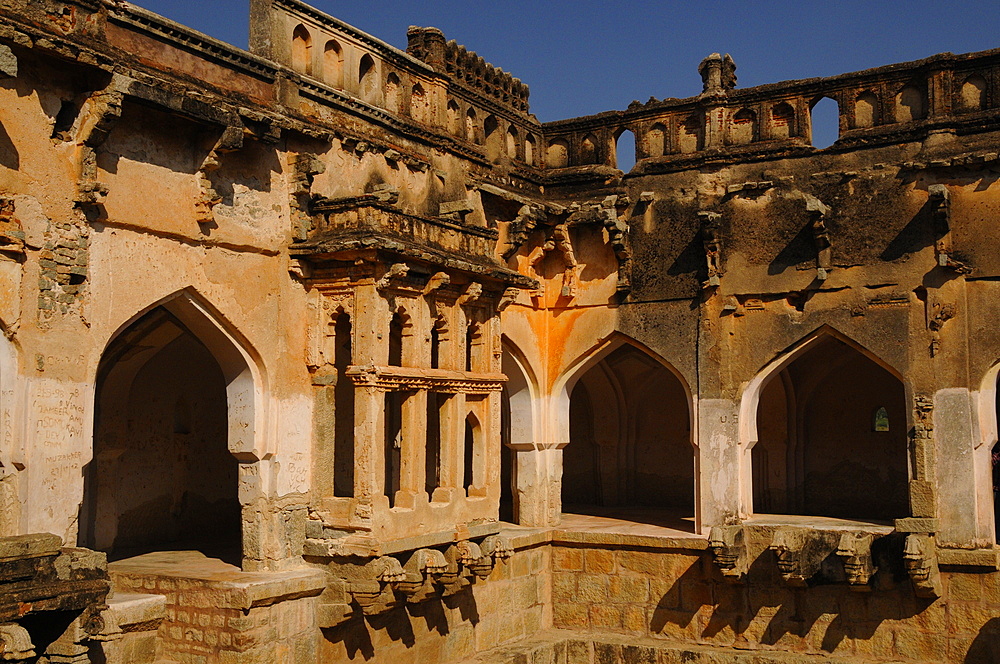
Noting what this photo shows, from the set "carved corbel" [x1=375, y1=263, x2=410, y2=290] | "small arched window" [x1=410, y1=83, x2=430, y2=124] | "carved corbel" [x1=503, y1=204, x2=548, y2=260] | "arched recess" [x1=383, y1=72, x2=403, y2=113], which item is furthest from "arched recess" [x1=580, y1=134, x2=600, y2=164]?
"carved corbel" [x1=375, y1=263, x2=410, y2=290]

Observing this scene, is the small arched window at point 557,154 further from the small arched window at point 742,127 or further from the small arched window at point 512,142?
the small arched window at point 742,127

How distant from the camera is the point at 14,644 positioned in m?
6.05

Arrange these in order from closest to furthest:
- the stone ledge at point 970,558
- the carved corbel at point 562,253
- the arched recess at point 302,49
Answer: the arched recess at point 302,49
the stone ledge at point 970,558
the carved corbel at point 562,253

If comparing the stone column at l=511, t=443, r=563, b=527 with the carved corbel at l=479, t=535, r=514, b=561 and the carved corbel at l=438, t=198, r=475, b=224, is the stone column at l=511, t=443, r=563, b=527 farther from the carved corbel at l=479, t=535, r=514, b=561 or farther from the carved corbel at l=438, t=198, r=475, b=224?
the carved corbel at l=438, t=198, r=475, b=224

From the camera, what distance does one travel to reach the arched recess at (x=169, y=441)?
944cm

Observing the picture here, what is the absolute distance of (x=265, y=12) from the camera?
9703mm

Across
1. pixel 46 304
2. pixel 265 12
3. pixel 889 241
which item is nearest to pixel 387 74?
pixel 265 12

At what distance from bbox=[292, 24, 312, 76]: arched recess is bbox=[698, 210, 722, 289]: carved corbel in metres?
4.39

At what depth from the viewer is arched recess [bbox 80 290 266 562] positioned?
9.44m

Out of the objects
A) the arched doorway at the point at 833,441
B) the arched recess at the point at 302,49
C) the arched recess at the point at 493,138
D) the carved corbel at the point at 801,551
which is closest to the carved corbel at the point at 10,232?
the arched recess at the point at 302,49

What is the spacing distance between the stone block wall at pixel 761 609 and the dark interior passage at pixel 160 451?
3896 millimetres

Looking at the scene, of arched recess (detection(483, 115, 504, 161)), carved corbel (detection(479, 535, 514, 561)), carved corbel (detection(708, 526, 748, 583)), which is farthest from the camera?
arched recess (detection(483, 115, 504, 161))

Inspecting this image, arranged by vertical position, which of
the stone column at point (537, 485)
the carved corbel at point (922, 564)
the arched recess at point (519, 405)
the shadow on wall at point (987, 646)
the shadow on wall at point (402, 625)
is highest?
the arched recess at point (519, 405)

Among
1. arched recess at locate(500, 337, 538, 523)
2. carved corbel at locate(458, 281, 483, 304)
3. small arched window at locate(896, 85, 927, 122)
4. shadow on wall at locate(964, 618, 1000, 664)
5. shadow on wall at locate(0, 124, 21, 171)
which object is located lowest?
shadow on wall at locate(964, 618, 1000, 664)
